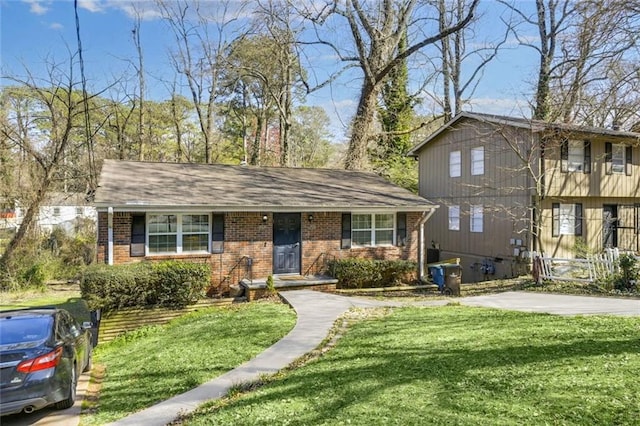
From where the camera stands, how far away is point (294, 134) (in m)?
38.0

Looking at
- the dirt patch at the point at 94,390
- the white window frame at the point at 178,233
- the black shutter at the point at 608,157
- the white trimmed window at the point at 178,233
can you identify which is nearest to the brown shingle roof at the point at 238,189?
the white window frame at the point at 178,233

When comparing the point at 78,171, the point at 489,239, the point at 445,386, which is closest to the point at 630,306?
the point at 445,386

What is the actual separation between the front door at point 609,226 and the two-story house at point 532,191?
43mm

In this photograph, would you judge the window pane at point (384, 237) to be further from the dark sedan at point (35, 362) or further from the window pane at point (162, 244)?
the dark sedan at point (35, 362)

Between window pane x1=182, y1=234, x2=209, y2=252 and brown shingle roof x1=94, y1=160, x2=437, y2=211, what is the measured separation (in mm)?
1067

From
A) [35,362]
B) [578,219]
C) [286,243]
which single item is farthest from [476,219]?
[35,362]

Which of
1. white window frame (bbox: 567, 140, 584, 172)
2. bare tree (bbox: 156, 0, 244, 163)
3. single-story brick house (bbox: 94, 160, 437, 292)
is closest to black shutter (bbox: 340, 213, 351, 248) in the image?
single-story brick house (bbox: 94, 160, 437, 292)

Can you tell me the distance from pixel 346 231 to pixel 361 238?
2.18 feet

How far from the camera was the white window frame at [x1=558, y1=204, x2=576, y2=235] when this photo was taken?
17.6 meters

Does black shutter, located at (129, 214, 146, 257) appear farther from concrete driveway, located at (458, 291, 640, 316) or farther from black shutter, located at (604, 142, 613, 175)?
black shutter, located at (604, 142, 613, 175)

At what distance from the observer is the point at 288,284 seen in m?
13.2

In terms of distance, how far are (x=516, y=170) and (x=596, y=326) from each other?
33.8ft

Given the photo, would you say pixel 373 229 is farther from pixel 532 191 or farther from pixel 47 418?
pixel 47 418

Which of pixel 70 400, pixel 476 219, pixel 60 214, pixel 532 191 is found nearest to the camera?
pixel 70 400
